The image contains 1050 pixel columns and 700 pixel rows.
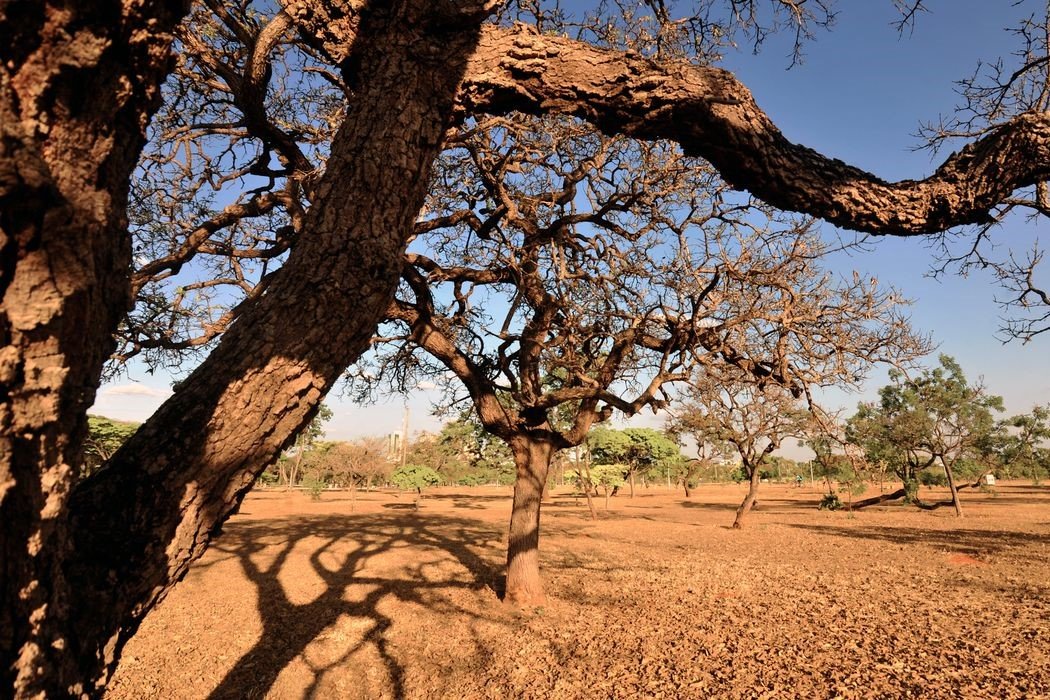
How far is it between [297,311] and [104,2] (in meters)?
0.85

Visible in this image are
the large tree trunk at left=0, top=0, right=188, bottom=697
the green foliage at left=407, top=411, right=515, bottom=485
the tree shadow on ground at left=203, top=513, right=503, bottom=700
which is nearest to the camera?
the large tree trunk at left=0, top=0, right=188, bottom=697

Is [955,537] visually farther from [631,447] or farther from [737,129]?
[631,447]

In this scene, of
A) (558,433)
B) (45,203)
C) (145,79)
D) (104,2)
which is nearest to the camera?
(45,203)

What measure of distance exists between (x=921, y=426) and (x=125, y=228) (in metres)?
27.1

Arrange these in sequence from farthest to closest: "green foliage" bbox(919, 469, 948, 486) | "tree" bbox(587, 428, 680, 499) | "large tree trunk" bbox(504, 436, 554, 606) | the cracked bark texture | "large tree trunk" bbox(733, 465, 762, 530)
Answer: "green foliage" bbox(919, 469, 948, 486)
"tree" bbox(587, 428, 680, 499)
"large tree trunk" bbox(733, 465, 762, 530)
"large tree trunk" bbox(504, 436, 554, 606)
the cracked bark texture

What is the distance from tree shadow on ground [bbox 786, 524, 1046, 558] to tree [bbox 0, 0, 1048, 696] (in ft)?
45.0

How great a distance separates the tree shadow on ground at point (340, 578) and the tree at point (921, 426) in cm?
1540

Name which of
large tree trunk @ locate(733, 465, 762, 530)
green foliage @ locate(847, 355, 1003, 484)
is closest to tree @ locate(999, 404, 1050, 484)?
green foliage @ locate(847, 355, 1003, 484)

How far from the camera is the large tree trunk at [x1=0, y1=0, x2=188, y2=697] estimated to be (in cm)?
92

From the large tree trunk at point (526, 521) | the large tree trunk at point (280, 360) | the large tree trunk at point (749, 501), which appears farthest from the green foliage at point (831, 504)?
the large tree trunk at point (280, 360)

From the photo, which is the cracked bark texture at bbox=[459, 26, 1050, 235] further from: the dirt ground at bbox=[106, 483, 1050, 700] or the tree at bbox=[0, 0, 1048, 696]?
the dirt ground at bbox=[106, 483, 1050, 700]

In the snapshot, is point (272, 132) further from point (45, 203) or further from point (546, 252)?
point (45, 203)

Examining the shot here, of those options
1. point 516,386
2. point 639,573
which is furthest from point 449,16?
point 639,573

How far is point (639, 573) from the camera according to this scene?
9.49m
